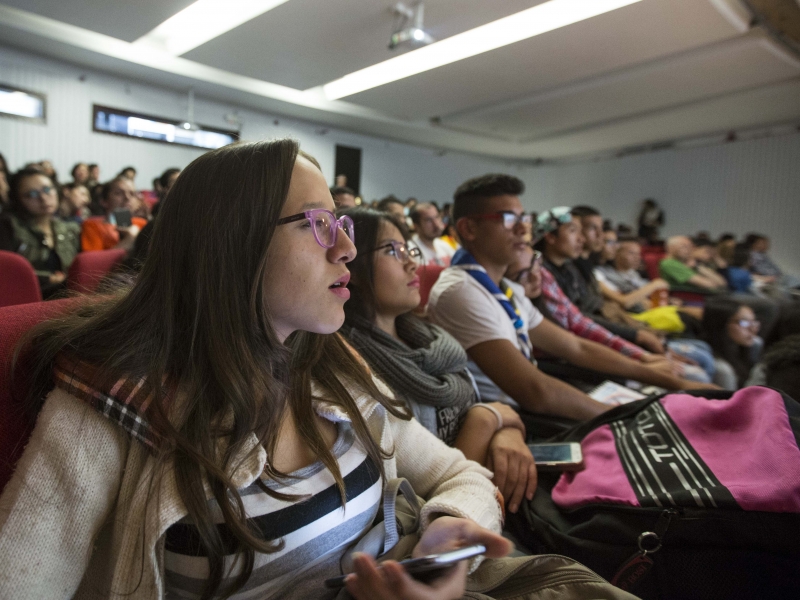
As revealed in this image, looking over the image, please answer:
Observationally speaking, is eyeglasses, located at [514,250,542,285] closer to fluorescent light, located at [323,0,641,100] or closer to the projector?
the projector

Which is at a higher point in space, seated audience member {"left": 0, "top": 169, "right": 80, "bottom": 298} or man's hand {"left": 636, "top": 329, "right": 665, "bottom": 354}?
seated audience member {"left": 0, "top": 169, "right": 80, "bottom": 298}

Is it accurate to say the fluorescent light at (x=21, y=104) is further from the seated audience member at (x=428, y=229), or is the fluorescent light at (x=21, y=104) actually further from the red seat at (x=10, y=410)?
the red seat at (x=10, y=410)

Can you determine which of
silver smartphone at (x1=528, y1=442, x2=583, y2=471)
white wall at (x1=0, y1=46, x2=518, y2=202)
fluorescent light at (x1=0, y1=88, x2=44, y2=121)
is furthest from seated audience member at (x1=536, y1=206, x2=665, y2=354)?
fluorescent light at (x1=0, y1=88, x2=44, y2=121)

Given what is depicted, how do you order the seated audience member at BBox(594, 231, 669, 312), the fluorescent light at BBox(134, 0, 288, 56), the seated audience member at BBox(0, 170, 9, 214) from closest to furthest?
the seated audience member at BBox(0, 170, 9, 214)
the seated audience member at BBox(594, 231, 669, 312)
the fluorescent light at BBox(134, 0, 288, 56)

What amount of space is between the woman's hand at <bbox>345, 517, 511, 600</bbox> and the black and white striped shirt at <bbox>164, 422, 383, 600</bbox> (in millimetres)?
101

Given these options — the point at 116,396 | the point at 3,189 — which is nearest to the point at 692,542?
the point at 116,396

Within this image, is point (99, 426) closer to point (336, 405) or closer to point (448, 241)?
point (336, 405)

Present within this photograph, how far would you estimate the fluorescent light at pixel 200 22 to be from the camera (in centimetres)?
527

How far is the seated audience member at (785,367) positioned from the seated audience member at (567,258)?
125 cm

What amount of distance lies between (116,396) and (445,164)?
12291mm

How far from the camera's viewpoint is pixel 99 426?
71cm

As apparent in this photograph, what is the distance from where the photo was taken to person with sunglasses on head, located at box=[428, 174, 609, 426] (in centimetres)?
174

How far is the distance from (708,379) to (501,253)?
150 cm

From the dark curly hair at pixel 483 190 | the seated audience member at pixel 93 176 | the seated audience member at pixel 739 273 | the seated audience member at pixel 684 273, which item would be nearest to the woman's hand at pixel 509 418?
the dark curly hair at pixel 483 190
